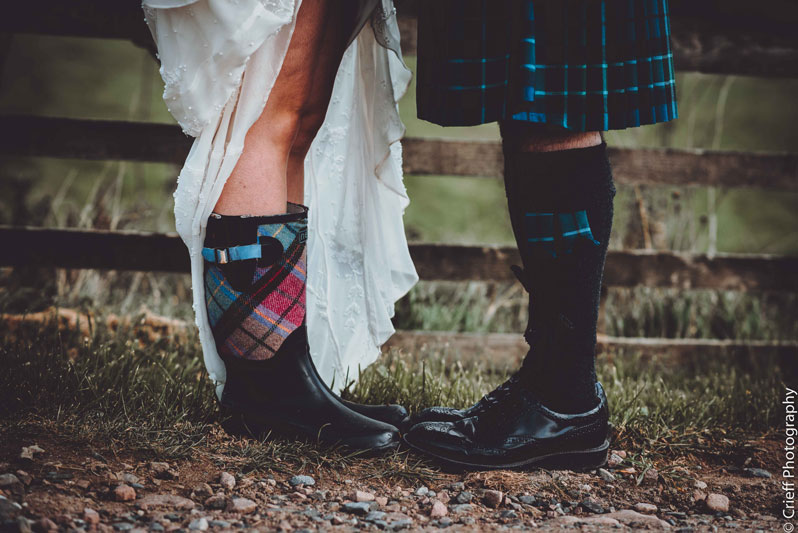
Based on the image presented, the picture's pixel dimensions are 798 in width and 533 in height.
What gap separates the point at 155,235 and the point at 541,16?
1633mm

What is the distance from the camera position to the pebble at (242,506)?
1103mm

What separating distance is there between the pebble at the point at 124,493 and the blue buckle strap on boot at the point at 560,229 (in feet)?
2.90

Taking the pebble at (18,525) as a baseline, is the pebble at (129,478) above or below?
below

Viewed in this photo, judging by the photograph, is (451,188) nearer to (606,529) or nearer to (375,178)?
(375,178)

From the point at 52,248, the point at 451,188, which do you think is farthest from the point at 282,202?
the point at 451,188

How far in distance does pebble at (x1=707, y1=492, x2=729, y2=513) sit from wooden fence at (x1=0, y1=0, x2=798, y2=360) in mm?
1179

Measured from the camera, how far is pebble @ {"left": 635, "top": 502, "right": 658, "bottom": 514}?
1.24 meters

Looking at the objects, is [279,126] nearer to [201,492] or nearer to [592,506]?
[201,492]

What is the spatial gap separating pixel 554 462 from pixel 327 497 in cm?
50

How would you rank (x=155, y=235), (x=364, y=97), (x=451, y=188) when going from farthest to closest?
(x=451, y=188), (x=155, y=235), (x=364, y=97)

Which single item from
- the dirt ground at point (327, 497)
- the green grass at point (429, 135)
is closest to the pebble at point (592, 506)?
the dirt ground at point (327, 497)

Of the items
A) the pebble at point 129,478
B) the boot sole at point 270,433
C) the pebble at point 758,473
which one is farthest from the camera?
the pebble at point 758,473

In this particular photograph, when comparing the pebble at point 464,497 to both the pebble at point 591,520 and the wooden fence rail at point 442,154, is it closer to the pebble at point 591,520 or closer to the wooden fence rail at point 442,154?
the pebble at point 591,520

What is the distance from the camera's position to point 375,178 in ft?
5.41
